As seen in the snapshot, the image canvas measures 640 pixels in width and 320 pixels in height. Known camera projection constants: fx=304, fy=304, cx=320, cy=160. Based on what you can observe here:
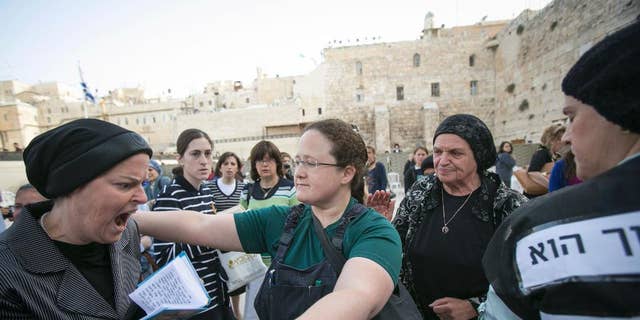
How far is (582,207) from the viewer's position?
0.79 m

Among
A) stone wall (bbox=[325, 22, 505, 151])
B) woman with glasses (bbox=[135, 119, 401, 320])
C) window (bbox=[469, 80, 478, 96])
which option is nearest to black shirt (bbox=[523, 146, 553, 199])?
woman with glasses (bbox=[135, 119, 401, 320])

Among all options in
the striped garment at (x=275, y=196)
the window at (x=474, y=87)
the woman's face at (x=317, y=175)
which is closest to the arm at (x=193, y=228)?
the woman's face at (x=317, y=175)

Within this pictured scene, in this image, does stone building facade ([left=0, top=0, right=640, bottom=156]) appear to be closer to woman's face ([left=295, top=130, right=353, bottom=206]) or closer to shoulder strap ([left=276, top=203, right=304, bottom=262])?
woman's face ([left=295, top=130, right=353, bottom=206])

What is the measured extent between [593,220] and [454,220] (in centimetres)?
144

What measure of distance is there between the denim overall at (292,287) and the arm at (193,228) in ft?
1.27

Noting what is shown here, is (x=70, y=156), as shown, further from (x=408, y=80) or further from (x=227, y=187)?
(x=408, y=80)

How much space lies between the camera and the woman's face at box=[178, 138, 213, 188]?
3150mm

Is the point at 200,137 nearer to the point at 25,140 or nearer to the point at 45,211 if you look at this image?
the point at 45,211

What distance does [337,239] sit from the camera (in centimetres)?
142

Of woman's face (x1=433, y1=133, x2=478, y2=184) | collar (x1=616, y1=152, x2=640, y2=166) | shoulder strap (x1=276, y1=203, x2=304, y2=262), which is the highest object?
collar (x1=616, y1=152, x2=640, y2=166)

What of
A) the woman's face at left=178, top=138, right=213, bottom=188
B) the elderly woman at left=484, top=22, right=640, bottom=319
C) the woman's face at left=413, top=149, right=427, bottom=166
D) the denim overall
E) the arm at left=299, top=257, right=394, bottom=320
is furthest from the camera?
the woman's face at left=413, top=149, right=427, bottom=166

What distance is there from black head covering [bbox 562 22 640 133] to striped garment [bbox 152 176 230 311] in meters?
2.82

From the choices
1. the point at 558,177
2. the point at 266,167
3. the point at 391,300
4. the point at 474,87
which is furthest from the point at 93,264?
the point at 474,87

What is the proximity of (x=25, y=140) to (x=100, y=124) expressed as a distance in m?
68.2
